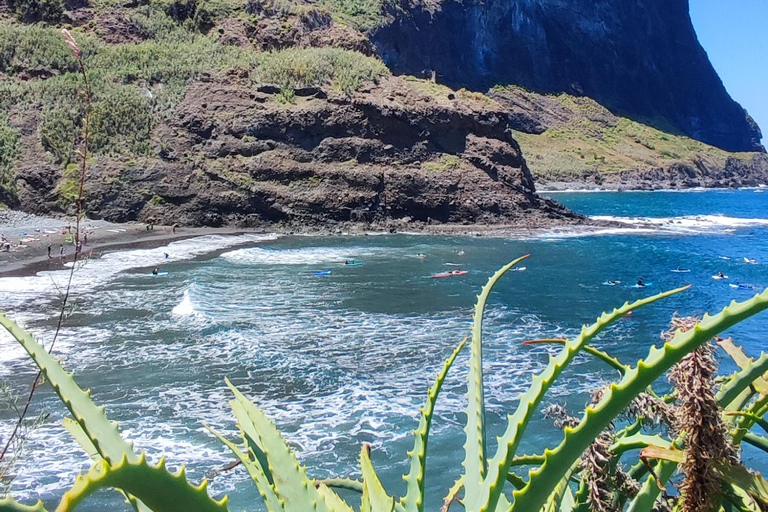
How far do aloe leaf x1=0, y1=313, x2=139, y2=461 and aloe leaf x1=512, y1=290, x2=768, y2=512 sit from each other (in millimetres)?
907

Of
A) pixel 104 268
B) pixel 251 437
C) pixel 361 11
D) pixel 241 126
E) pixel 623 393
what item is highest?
pixel 361 11

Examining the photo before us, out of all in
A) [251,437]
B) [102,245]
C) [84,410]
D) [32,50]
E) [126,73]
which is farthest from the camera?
[126,73]

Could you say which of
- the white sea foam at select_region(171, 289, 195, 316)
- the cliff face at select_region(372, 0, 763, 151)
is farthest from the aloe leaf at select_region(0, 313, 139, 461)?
the cliff face at select_region(372, 0, 763, 151)

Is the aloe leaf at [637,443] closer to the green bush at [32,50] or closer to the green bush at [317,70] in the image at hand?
the green bush at [317,70]

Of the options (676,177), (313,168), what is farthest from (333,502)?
(676,177)

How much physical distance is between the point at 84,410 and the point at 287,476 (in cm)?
54

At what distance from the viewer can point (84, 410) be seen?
5.55ft

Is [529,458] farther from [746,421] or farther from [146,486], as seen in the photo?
[146,486]

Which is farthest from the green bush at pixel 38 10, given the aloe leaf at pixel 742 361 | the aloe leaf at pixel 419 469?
the aloe leaf at pixel 742 361

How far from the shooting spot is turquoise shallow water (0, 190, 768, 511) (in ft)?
43.3

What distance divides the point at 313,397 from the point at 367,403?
130cm

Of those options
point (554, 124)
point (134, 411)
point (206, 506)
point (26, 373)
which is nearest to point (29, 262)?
point (26, 373)

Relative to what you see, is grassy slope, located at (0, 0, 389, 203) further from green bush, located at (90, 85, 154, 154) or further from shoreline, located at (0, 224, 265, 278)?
shoreline, located at (0, 224, 265, 278)

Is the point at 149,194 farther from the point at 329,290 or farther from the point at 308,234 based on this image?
the point at 329,290
